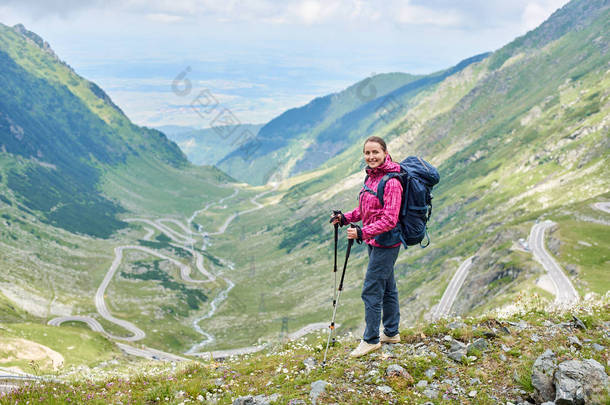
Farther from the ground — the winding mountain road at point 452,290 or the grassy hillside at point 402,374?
the grassy hillside at point 402,374

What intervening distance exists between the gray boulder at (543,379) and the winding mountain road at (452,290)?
259 ft

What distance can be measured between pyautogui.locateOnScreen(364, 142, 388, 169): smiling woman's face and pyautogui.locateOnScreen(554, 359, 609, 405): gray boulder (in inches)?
274

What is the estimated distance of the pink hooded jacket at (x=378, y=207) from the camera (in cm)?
1163

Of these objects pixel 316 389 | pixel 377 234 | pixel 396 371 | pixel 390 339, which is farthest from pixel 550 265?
pixel 316 389

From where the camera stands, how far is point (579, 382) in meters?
9.27

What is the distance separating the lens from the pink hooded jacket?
38.2ft

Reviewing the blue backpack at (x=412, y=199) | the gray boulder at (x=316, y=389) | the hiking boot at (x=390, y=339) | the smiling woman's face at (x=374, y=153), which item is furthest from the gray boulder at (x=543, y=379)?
the smiling woman's face at (x=374, y=153)

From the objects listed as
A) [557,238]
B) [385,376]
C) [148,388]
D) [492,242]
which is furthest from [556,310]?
[492,242]

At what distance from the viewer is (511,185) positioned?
193 metres

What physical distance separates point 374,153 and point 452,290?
9954 centimetres

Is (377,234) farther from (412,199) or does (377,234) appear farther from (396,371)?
(396,371)

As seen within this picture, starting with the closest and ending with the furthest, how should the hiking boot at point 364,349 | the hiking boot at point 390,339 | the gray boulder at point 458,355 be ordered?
the gray boulder at point 458,355
the hiking boot at point 364,349
the hiking boot at point 390,339

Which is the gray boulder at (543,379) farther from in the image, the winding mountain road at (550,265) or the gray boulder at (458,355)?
the winding mountain road at (550,265)

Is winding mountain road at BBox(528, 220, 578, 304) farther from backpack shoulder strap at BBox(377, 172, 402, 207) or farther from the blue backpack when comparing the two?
backpack shoulder strap at BBox(377, 172, 402, 207)
